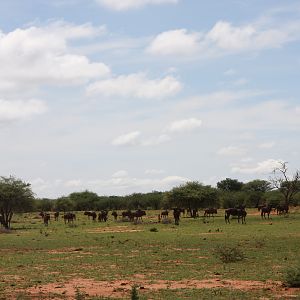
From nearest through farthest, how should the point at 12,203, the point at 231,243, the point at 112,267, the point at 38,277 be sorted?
the point at 38,277, the point at 112,267, the point at 231,243, the point at 12,203

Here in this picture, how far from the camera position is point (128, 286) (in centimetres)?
1711

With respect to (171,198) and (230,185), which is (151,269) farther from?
(230,185)

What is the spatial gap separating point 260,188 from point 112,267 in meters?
112

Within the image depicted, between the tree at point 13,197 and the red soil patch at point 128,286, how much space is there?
1659 inches

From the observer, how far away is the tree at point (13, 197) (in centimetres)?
5975

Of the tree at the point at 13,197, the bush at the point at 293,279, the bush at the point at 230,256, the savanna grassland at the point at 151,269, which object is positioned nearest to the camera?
the savanna grassland at the point at 151,269

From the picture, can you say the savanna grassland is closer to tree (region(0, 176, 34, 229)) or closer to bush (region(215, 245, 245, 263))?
bush (region(215, 245, 245, 263))

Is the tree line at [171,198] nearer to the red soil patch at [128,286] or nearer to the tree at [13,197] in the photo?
the tree at [13,197]

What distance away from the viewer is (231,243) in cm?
3145

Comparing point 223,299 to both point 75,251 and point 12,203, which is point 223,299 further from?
point 12,203

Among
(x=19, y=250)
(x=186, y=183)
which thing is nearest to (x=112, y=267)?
(x=19, y=250)

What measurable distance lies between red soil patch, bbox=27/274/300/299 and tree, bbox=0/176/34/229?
1659 inches

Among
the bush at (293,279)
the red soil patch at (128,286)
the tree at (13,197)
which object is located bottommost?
the red soil patch at (128,286)

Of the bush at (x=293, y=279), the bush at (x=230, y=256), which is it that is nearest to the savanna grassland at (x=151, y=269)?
the bush at (x=230, y=256)
